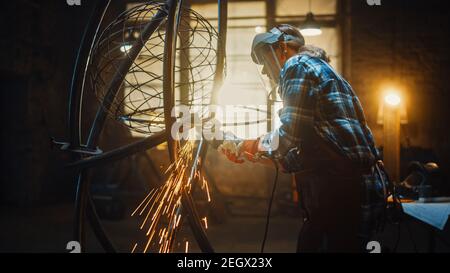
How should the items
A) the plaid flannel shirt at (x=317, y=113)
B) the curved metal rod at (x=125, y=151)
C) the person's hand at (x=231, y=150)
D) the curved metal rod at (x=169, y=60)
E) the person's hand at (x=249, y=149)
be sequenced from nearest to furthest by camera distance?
the curved metal rod at (x=169, y=60) → the curved metal rod at (x=125, y=151) → the plaid flannel shirt at (x=317, y=113) → the person's hand at (x=249, y=149) → the person's hand at (x=231, y=150)

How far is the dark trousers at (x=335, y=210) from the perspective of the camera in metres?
2.57

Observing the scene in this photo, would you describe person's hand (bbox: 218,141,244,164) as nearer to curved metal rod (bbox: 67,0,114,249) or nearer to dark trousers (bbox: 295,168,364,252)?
dark trousers (bbox: 295,168,364,252)

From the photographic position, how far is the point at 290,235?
6809 mm

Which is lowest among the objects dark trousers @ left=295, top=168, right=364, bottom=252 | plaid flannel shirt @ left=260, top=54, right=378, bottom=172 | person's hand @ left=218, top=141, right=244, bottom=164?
dark trousers @ left=295, top=168, right=364, bottom=252

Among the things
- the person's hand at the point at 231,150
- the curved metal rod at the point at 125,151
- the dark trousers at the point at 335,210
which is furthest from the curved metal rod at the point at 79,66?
the dark trousers at the point at 335,210

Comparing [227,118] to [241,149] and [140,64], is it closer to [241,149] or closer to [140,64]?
[241,149]

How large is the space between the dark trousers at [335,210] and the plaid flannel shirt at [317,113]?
15 centimetres

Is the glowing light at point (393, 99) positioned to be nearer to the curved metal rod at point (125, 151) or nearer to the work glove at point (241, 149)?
the work glove at point (241, 149)

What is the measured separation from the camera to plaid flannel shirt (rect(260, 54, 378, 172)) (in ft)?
8.27

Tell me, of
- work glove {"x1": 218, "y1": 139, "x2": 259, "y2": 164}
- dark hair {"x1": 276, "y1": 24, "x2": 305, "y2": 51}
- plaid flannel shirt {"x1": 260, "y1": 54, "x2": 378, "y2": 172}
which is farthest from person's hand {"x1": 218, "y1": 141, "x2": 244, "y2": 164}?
dark hair {"x1": 276, "y1": 24, "x2": 305, "y2": 51}

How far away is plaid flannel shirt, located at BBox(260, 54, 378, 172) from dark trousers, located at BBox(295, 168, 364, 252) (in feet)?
0.49

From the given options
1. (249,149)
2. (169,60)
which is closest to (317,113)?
(249,149)

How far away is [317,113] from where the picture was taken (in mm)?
2568
